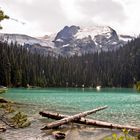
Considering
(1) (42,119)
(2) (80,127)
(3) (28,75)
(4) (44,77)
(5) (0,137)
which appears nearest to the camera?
(5) (0,137)

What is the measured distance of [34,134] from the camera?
2792 centimetres

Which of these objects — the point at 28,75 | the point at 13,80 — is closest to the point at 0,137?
the point at 13,80

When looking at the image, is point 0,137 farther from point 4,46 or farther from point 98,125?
point 4,46

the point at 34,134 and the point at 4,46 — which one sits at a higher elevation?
the point at 4,46

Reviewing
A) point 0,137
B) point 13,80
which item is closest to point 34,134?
point 0,137

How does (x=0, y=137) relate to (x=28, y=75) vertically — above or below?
below

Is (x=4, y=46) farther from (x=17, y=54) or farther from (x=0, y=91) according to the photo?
(x=0, y=91)

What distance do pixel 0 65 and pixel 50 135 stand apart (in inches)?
5592

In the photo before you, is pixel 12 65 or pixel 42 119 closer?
pixel 42 119

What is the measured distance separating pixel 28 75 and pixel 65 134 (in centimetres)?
15543

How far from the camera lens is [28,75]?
7131 inches

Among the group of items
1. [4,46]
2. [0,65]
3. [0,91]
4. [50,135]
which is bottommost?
[50,135]

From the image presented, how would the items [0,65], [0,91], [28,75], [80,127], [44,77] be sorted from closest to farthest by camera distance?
[0,91], [80,127], [0,65], [28,75], [44,77]

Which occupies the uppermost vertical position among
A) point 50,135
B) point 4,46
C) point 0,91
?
point 4,46
